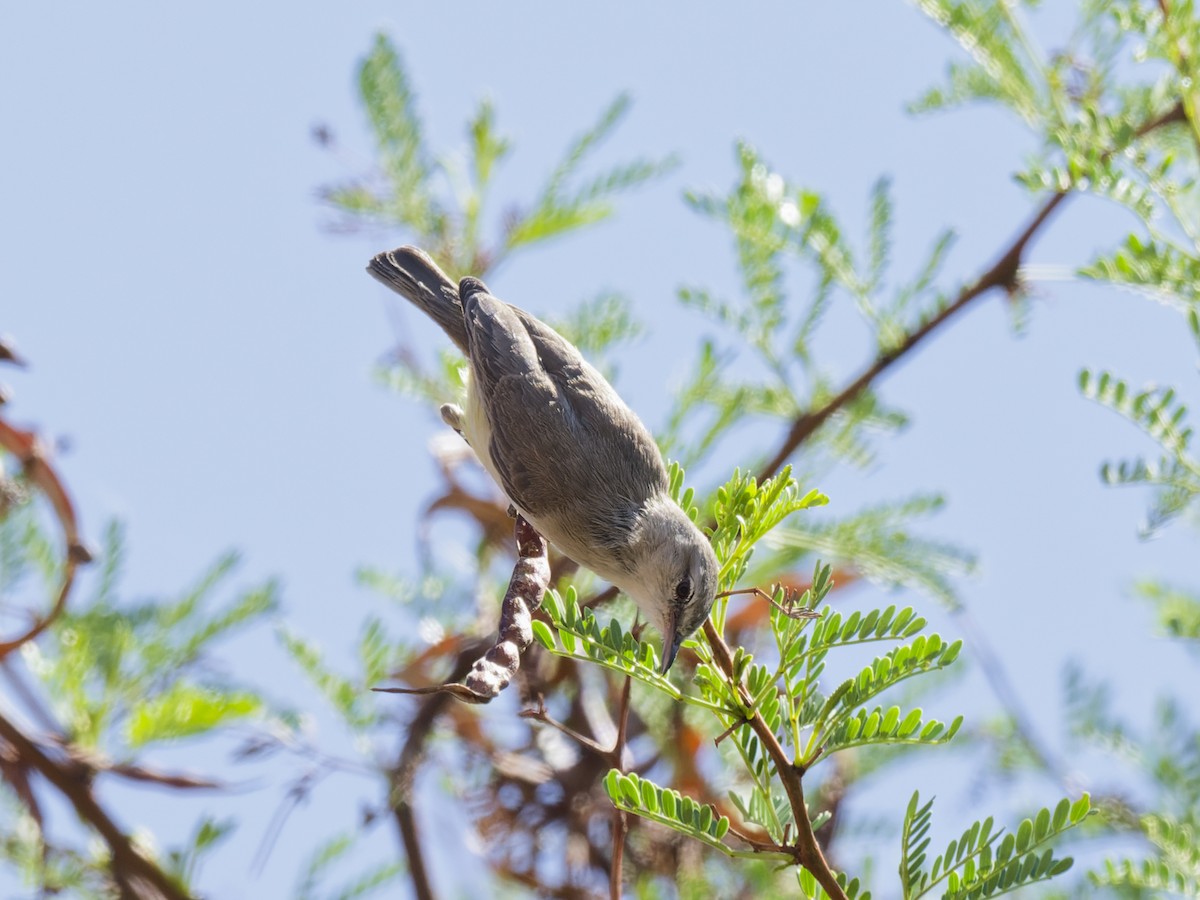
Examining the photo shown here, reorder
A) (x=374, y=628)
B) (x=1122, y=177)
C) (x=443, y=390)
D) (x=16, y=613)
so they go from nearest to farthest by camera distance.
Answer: (x=1122, y=177) → (x=16, y=613) → (x=374, y=628) → (x=443, y=390)

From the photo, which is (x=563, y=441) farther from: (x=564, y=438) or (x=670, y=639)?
(x=670, y=639)

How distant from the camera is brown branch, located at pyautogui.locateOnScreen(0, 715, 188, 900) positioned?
2.35 meters

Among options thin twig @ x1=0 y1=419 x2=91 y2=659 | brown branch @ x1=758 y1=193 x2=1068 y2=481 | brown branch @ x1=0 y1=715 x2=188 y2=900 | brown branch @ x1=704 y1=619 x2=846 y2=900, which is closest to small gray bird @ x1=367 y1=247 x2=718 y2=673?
brown branch @ x1=758 y1=193 x2=1068 y2=481

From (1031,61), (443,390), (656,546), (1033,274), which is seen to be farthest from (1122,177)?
(443,390)

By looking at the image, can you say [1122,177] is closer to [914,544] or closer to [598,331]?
[914,544]

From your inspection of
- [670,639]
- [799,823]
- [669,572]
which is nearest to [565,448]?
[669,572]

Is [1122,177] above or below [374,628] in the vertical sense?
above

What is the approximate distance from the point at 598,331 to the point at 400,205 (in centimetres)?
74

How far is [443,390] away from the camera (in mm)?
3480

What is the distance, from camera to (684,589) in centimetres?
265

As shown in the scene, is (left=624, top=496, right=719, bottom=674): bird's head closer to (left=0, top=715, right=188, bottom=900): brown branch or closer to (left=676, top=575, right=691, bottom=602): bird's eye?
(left=676, top=575, right=691, bottom=602): bird's eye

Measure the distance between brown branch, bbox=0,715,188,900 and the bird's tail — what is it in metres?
1.64

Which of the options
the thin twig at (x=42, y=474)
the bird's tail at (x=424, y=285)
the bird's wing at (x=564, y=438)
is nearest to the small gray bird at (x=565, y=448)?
the bird's wing at (x=564, y=438)

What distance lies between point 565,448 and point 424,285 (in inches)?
31.4
